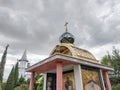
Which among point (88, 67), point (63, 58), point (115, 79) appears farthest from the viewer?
point (115, 79)

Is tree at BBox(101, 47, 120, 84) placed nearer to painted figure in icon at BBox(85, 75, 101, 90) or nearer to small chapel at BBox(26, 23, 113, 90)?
small chapel at BBox(26, 23, 113, 90)

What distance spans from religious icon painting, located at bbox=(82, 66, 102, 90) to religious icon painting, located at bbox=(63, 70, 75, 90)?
71 centimetres

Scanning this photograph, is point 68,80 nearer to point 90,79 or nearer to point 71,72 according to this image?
point 71,72

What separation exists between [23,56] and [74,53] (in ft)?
194

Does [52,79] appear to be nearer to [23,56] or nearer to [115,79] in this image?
[115,79]

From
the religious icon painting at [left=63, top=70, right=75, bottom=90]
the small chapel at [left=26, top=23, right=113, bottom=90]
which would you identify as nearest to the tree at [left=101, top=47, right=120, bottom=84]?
the small chapel at [left=26, top=23, right=113, bottom=90]

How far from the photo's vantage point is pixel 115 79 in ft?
57.0

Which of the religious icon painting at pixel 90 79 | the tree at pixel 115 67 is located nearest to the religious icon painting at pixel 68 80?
the religious icon painting at pixel 90 79

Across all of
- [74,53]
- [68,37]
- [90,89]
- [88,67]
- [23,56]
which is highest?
[23,56]

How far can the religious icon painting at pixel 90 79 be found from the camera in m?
5.84

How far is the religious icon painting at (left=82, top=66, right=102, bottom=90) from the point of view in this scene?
5840 mm

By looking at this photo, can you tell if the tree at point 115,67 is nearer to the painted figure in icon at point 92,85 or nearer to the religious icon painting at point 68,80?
the painted figure in icon at point 92,85

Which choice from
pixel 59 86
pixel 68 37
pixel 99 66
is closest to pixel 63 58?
pixel 59 86

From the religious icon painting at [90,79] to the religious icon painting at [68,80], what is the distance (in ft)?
2.33
